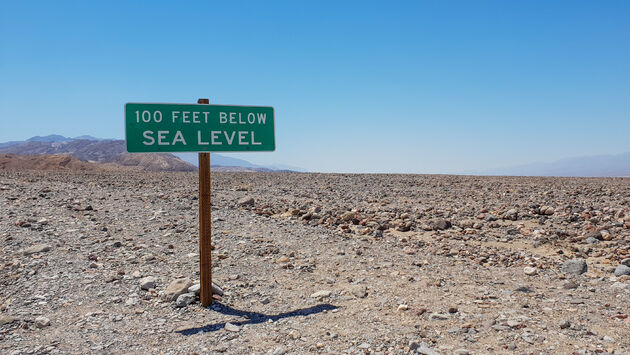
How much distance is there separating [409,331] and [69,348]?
3.72m

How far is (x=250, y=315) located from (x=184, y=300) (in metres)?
1.03

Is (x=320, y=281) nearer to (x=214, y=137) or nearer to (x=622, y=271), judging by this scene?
(x=214, y=137)

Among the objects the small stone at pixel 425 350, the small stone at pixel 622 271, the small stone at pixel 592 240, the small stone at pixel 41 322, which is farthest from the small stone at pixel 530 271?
the small stone at pixel 41 322

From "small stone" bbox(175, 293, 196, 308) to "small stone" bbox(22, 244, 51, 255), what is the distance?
13.4ft

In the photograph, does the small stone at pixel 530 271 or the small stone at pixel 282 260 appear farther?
the small stone at pixel 282 260

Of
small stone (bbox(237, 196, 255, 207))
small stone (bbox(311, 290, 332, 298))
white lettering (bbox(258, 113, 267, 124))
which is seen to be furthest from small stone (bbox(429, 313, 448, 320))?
small stone (bbox(237, 196, 255, 207))

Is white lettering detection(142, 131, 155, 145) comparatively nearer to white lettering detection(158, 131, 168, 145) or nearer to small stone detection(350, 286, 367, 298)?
white lettering detection(158, 131, 168, 145)

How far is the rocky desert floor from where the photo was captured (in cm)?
467

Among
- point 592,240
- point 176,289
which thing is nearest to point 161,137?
point 176,289

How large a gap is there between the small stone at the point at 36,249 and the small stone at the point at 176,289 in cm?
363

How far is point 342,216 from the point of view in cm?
1188

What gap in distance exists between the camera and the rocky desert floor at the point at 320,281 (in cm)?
467

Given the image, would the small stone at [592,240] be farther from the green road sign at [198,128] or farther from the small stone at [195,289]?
the small stone at [195,289]

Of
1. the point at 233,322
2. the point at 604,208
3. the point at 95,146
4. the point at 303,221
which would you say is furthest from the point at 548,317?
the point at 95,146
